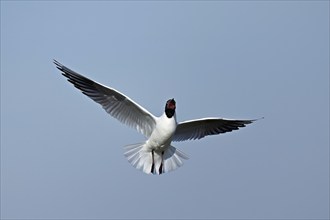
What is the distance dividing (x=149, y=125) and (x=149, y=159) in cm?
49

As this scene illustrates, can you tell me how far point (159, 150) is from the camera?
13.5 m

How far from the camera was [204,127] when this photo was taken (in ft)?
46.0

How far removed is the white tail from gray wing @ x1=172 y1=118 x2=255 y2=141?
31 cm

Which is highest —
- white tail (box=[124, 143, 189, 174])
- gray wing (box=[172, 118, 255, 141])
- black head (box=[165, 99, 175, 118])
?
black head (box=[165, 99, 175, 118])

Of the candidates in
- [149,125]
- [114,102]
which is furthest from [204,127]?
[114,102]

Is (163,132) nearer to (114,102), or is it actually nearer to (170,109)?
(170,109)

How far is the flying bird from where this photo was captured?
13.2m

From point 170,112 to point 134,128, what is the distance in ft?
1.92

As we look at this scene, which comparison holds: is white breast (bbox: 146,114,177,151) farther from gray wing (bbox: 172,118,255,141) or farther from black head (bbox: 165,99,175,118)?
gray wing (bbox: 172,118,255,141)

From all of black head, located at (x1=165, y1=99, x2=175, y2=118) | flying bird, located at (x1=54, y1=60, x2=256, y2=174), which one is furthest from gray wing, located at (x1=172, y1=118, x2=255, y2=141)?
black head, located at (x1=165, y1=99, x2=175, y2=118)

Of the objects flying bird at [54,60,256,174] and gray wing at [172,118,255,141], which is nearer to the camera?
flying bird at [54,60,256,174]

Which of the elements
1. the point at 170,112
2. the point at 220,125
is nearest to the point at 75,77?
the point at 170,112

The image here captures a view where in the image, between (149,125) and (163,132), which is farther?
(149,125)

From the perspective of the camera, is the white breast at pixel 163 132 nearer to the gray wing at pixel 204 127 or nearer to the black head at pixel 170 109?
the black head at pixel 170 109
